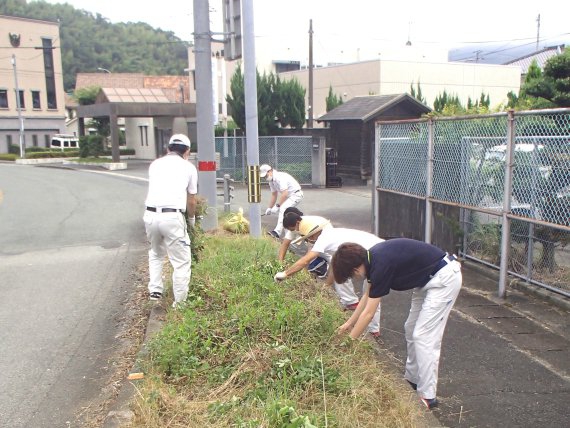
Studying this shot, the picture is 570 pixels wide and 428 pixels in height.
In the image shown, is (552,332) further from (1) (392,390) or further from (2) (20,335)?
(2) (20,335)

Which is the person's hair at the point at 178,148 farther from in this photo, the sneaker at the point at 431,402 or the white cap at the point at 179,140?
the sneaker at the point at 431,402

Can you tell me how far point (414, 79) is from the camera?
30406mm

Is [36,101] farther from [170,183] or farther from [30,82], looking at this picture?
[170,183]

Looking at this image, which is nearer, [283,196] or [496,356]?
[496,356]

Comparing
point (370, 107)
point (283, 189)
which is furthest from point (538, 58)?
point (283, 189)

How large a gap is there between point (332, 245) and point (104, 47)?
271 ft

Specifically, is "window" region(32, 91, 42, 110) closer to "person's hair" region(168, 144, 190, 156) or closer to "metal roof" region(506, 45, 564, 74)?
"metal roof" region(506, 45, 564, 74)

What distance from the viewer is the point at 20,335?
536cm

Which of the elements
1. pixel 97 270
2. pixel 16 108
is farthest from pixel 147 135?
pixel 97 270

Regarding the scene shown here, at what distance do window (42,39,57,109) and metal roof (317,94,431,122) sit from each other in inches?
1450

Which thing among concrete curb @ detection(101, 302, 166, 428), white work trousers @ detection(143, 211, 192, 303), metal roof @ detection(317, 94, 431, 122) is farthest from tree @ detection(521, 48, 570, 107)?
metal roof @ detection(317, 94, 431, 122)

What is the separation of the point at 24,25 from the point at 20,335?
48910 mm

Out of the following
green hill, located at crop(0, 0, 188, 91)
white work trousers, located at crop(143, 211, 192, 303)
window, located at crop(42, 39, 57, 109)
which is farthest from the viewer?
green hill, located at crop(0, 0, 188, 91)

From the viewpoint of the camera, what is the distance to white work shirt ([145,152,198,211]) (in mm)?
5289
